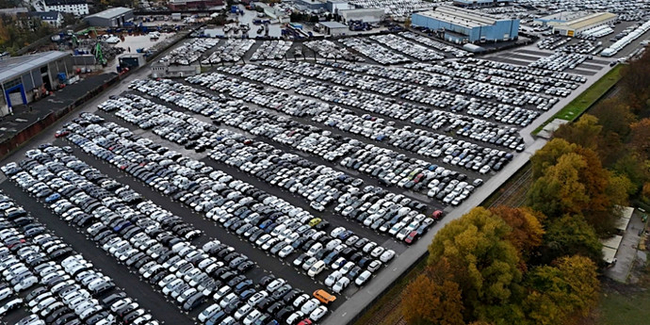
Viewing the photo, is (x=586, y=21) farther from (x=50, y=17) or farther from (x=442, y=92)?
(x=50, y=17)

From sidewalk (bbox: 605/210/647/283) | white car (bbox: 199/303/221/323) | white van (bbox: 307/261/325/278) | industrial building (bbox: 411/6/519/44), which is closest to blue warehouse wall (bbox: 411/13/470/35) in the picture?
industrial building (bbox: 411/6/519/44)

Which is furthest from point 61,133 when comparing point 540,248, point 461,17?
point 461,17

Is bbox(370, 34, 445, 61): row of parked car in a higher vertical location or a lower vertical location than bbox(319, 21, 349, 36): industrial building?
lower

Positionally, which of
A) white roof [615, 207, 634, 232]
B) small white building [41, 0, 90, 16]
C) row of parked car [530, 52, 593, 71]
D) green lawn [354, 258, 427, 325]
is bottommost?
green lawn [354, 258, 427, 325]

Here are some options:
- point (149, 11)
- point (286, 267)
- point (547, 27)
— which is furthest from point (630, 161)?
point (149, 11)

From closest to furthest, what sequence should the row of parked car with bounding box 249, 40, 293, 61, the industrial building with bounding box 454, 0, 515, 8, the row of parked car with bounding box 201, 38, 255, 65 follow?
1. the row of parked car with bounding box 201, 38, 255, 65
2. the row of parked car with bounding box 249, 40, 293, 61
3. the industrial building with bounding box 454, 0, 515, 8

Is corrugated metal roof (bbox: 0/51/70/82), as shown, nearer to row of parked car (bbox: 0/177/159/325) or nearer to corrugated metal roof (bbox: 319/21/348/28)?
row of parked car (bbox: 0/177/159/325)

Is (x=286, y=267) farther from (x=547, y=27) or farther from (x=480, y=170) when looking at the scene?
(x=547, y=27)
